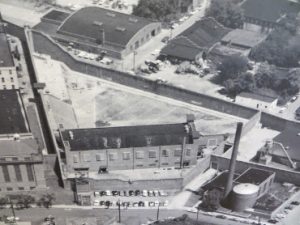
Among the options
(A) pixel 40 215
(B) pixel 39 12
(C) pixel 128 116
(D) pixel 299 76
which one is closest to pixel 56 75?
(C) pixel 128 116

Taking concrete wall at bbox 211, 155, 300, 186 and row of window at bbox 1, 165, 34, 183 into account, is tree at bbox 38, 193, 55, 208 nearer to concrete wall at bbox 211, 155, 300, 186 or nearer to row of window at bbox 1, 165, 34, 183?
row of window at bbox 1, 165, 34, 183

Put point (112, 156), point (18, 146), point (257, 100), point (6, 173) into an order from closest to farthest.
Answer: point (6, 173), point (18, 146), point (112, 156), point (257, 100)

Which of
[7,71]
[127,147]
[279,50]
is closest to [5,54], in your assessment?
[7,71]

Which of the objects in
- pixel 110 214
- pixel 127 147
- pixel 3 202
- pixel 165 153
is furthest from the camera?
pixel 165 153

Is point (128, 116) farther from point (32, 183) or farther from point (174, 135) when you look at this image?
point (32, 183)

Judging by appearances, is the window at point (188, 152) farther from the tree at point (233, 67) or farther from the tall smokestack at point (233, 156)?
the tree at point (233, 67)

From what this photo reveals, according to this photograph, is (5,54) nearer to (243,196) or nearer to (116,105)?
(116,105)
